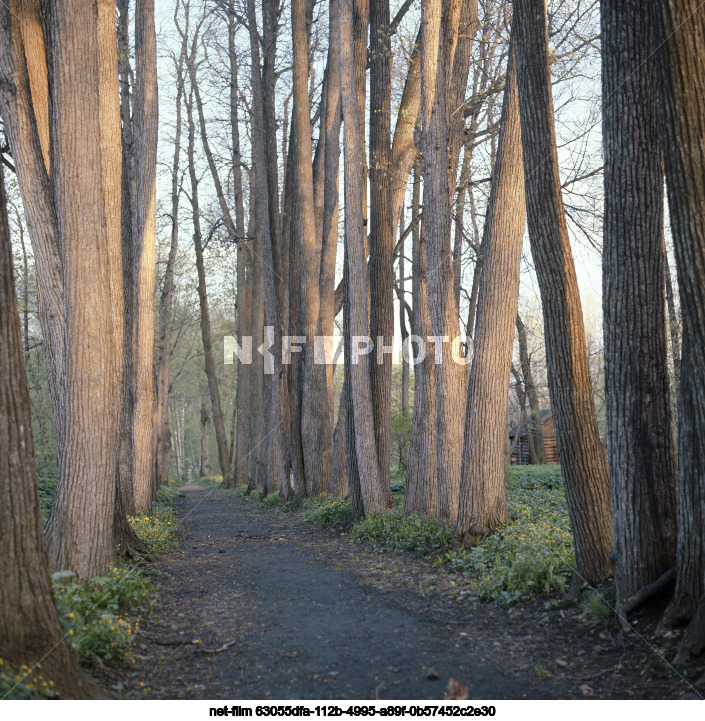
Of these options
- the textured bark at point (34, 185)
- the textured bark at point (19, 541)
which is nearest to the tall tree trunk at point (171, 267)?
the textured bark at point (34, 185)

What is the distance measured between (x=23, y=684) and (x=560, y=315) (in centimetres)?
499

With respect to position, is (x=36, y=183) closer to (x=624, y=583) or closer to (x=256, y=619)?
(x=256, y=619)

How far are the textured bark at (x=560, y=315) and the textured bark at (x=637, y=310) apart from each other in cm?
76

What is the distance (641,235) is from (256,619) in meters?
4.46

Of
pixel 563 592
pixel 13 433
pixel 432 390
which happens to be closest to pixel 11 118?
pixel 13 433

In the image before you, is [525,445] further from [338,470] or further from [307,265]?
[307,265]

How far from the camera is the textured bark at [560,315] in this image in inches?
245

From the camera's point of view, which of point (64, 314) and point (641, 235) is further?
point (64, 314)

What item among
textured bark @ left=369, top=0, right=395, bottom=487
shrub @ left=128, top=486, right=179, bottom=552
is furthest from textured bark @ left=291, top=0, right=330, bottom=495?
shrub @ left=128, top=486, right=179, bottom=552

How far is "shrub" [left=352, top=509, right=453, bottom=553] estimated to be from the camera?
29.4ft

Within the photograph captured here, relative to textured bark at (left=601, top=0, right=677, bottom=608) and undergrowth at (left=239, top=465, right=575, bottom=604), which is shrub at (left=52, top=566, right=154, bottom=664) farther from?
textured bark at (left=601, top=0, right=677, bottom=608)

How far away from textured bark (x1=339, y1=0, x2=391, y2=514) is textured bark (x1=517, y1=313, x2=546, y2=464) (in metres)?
10.9

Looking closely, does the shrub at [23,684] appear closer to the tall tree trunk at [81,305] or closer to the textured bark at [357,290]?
the tall tree trunk at [81,305]
